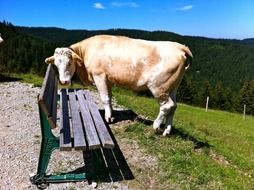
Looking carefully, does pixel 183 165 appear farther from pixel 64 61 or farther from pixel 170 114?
pixel 64 61

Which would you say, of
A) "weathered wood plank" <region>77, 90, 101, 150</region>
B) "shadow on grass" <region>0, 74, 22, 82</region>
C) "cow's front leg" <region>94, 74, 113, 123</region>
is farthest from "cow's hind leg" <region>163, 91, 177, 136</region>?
"shadow on grass" <region>0, 74, 22, 82</region>

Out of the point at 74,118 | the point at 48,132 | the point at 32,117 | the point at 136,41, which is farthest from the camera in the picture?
the point at 32,117

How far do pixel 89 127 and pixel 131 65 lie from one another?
224cm

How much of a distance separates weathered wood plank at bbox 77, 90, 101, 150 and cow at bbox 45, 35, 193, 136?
0.69 m

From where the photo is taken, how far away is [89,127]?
636cm

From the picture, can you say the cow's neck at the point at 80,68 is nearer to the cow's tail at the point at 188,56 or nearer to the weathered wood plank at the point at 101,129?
the weathered wood plank at the point at 101,129

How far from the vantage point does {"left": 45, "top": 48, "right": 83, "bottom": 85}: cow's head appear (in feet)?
27.2

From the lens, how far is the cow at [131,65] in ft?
25.8

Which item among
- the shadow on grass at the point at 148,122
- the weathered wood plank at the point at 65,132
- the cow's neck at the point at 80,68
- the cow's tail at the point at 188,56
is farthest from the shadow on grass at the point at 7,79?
the cow's tail at the point at 188,56

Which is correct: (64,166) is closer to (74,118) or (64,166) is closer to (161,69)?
(74,118)

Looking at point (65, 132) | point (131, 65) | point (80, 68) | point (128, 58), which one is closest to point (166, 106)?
point (131, 65)

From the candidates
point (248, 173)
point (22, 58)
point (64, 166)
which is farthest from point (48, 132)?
point (22, 58)

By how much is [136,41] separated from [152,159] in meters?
2.69

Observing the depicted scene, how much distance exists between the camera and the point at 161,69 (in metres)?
7.84
